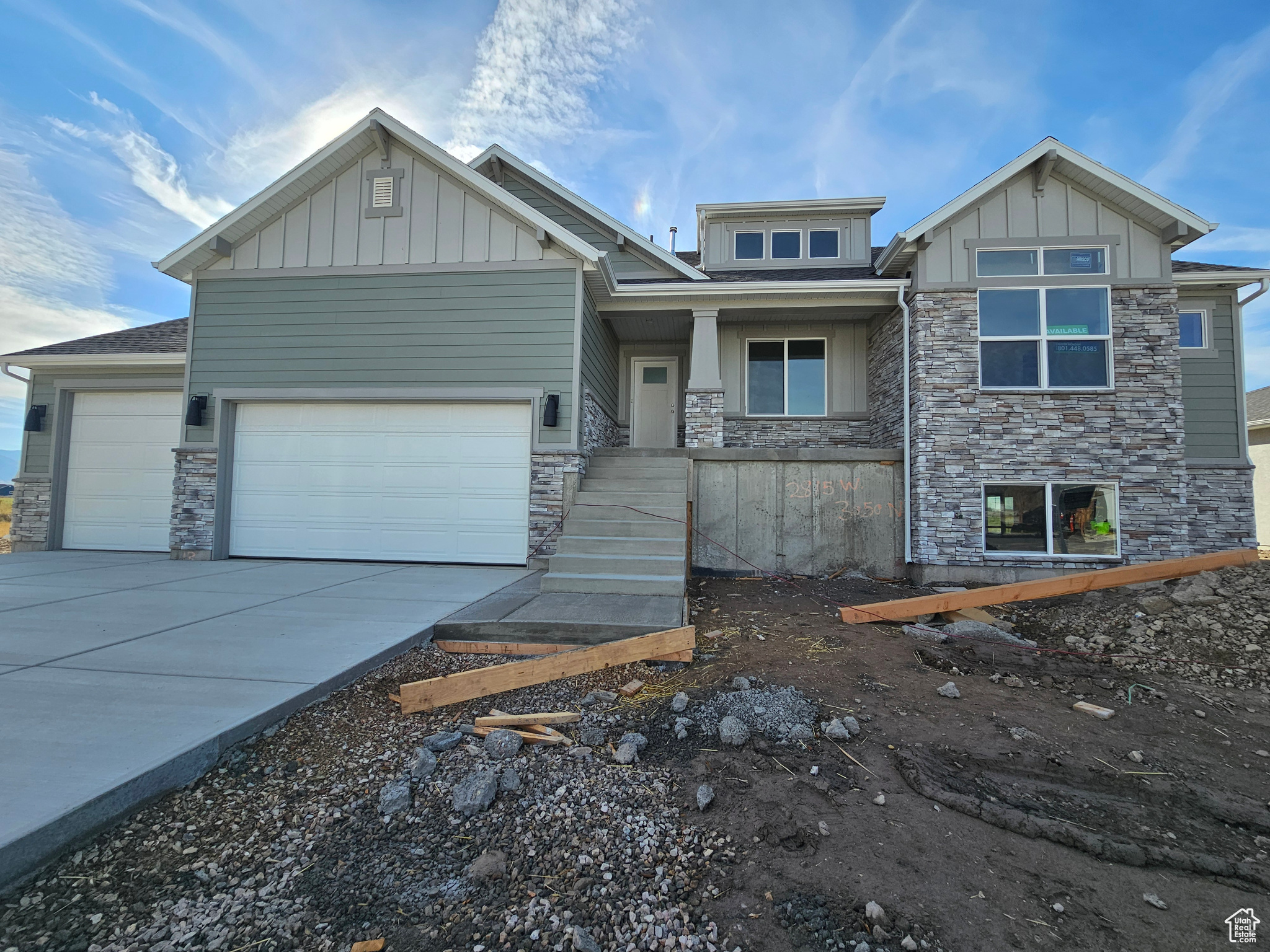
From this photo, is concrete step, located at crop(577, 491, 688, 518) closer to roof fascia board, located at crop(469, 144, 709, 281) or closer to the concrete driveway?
the concrete driveway

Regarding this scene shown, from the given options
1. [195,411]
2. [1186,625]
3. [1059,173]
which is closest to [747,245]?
[1059,173]

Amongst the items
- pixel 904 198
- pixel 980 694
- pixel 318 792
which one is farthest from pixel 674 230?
pixel 318 792

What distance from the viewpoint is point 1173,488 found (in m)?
7.22

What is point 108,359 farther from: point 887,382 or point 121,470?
point 887,382

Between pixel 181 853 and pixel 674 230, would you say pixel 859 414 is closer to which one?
pixel 674 230

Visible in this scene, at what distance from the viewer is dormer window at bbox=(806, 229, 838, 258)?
1084 cm

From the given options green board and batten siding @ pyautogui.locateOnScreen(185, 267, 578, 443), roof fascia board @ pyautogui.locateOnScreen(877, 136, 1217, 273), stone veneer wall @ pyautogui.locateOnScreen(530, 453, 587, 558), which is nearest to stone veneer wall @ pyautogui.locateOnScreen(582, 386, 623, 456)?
green board and batten siding @ pyautogui.locateOnScreen(185, 267, 578, 443)

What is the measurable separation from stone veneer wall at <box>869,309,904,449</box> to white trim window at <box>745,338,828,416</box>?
0.80 m

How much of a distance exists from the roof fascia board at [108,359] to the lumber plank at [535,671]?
853 cm

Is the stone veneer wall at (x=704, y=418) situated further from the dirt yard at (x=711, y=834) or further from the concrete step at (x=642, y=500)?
the dirt yard at (x=711, y=834)

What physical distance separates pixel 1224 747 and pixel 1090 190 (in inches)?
314

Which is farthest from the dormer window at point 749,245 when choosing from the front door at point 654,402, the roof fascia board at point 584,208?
the front door at point 654,402

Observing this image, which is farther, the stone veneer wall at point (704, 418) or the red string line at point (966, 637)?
the stone veneer wall at point (704, 418)

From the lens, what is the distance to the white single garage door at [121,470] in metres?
8.55
